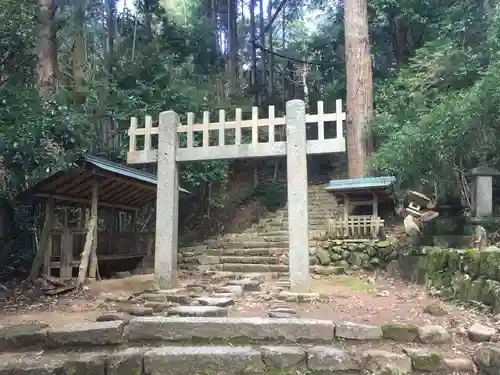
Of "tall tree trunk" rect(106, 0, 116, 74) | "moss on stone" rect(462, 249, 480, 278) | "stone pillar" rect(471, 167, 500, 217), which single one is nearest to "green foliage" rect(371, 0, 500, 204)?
"stone pillar" rect(471, 167, 500, 217)

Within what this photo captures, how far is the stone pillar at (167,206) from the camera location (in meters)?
6.91

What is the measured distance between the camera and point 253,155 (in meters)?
6.85

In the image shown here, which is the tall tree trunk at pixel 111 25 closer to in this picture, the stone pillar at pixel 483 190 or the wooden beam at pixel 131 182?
the wooden beam at pixel 131 182

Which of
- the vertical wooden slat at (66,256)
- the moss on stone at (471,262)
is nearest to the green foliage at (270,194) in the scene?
the vertical wooden slat at (66,256)

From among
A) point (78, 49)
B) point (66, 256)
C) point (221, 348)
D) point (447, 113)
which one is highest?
point (78, 49)

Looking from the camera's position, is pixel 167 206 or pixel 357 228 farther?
pixel 357 228

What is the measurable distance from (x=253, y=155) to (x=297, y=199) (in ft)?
3.33

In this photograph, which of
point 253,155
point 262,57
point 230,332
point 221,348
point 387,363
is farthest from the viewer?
point 262,57

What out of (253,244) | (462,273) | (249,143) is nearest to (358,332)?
(462,273)

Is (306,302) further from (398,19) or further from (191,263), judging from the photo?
(398,19)

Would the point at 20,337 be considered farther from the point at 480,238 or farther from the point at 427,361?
the point at 480,238

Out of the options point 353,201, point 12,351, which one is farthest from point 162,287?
point 353,201

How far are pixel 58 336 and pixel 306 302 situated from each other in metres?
3.28

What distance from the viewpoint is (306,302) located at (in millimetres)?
6109
